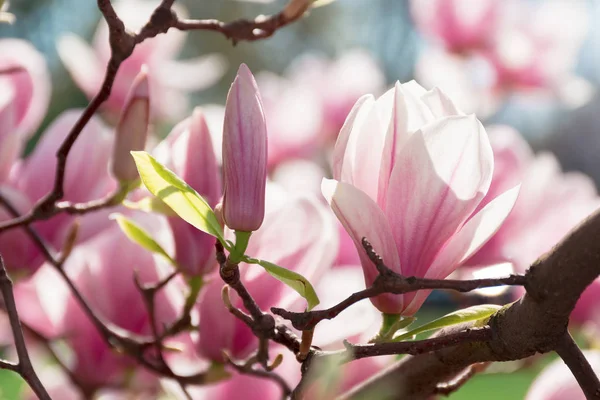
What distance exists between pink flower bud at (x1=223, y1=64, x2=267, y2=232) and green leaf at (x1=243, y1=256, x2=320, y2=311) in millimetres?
14

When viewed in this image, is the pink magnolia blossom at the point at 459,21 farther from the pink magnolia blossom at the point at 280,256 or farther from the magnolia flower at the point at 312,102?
the pink magnolia blossom at the point at 280,256

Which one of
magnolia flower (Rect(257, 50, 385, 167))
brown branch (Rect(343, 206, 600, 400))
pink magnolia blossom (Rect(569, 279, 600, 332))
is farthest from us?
magnolia flower (Rect(257, 50, 385, 167))

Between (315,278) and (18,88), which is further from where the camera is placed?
(18,88)

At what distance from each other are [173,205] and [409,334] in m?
0.10

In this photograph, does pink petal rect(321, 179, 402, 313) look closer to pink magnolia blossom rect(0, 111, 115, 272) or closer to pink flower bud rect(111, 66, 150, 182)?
pink flower bud rect(111, 66, 150, 182)

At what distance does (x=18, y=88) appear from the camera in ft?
1.61

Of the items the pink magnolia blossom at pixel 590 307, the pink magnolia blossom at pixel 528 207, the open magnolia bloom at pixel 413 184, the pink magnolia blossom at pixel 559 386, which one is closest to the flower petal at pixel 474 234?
the open magnolia bloom at pixel 413 184

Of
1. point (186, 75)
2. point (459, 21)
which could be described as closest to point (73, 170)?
point (186, 75)

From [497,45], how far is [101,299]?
815 millimetres

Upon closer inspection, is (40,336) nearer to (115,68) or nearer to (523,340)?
(115,68)

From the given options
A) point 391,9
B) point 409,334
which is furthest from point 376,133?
point 391,9

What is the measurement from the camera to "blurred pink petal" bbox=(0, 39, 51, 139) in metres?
0.49

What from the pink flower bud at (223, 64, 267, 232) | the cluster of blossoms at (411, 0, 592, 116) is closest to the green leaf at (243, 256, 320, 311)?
the pink flower bud at (223, 64, 267, 232)

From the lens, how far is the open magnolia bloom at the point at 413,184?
263 millimetres
